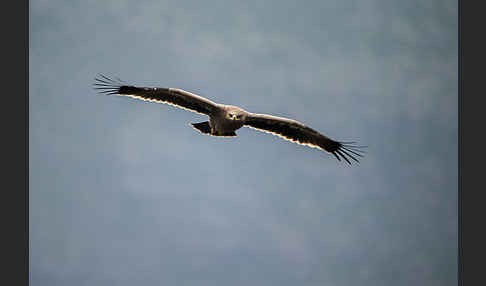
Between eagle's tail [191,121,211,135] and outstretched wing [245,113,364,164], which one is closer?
eagle's tail [191,121,211,135]

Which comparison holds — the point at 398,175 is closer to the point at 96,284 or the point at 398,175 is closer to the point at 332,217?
the point at 332,217

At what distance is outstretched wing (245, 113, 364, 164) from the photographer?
1702 cm

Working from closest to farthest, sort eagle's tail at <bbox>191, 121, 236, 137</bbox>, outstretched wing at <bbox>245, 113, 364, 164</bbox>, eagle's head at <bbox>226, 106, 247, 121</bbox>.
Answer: eagle's head at <bbox>226, 106, 247, 121</bbox>
eagle's tail at <bbox>191, 121, 236, 137</bbox>
outstretched wing at <bbox>245, 113, 364, 164</bbox>

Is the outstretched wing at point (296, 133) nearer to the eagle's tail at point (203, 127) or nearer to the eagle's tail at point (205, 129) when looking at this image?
the eagle's tail at point (205, 129)

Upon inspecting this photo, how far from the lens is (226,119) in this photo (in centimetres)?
1639

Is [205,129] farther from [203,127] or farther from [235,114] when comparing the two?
[235,114]

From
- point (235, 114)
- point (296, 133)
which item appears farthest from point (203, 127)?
point (296, 133)

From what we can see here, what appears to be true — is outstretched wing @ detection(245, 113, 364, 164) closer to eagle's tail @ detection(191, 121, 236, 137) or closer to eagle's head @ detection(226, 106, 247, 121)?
eagle's head @ detection(226, 106, 247, 121)

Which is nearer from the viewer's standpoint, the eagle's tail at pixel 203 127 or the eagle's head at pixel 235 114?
the eagle's head at pixel 235 114

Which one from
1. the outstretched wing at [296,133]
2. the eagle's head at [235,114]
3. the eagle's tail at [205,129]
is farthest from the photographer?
the outstretched wing at [296,133]

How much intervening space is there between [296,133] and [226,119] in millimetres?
2175

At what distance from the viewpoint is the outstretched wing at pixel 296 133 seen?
1702cm

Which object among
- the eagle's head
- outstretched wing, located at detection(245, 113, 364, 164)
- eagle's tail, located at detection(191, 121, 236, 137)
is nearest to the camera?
the eagle's head

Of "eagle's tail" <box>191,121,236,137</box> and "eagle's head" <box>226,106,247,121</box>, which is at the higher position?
"eagle's head" <box>226,106,247,121</box>
